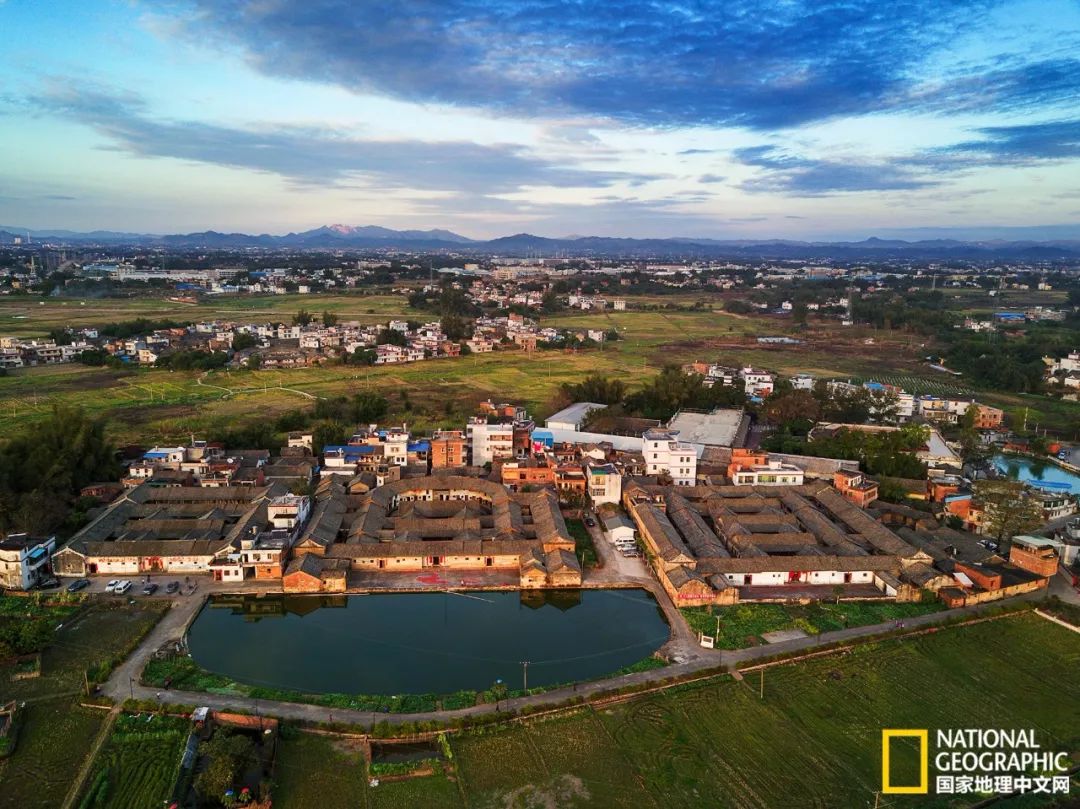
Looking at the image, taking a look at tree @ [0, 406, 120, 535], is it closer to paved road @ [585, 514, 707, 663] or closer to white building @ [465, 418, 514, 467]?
white building @ [465, 418, 514, 467]

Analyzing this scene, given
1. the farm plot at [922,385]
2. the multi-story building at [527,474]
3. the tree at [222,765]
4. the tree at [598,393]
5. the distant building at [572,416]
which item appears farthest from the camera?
the farm plot at [922,385]

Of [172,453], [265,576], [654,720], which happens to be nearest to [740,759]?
[654,720]

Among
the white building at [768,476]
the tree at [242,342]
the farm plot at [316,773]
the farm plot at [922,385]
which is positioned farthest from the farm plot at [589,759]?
the tree at [242,342]

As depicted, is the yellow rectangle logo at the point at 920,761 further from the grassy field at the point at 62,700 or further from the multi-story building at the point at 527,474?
the multi-story building at the point at 527,474

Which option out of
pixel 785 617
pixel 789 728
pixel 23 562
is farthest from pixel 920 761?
pixel 23 562

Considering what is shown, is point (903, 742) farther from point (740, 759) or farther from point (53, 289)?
point (53, 289)

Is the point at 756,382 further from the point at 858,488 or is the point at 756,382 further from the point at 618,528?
the point at 618,528
